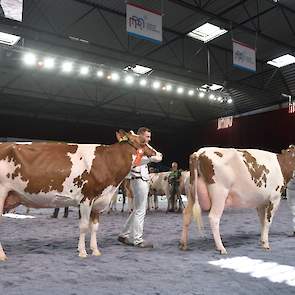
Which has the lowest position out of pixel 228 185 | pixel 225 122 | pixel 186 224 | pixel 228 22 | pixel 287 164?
pixel 186 224

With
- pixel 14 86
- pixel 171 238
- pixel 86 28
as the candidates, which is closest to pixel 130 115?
pixel 14 86

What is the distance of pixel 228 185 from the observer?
4.48m

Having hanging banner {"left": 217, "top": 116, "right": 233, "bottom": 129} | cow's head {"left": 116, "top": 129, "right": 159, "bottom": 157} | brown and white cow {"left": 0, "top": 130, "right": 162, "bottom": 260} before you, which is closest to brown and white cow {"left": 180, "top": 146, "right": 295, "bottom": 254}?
cow's head {"left": 116, "top": 129, "right": 159, "bottom": 157}

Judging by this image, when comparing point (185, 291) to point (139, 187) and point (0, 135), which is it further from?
point (0, 135)

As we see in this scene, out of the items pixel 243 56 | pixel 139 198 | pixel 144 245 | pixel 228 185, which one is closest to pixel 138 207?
pixel 139 198

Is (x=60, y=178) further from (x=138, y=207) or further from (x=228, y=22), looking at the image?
(x=228, y=22)

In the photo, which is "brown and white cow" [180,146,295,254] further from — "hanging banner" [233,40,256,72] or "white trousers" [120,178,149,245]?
"hanging banner" [233,40,256,72]

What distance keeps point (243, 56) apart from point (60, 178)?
24.4ft

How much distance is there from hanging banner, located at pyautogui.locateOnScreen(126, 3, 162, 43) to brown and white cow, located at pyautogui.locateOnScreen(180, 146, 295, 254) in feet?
13.8

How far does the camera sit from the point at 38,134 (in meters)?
18.3

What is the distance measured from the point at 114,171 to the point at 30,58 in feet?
24.8

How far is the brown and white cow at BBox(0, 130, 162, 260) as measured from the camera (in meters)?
4.03

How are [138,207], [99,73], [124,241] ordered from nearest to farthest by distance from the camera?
[138,207]
[124,241]
[99,73]

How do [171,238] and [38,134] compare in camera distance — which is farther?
[38,134]
